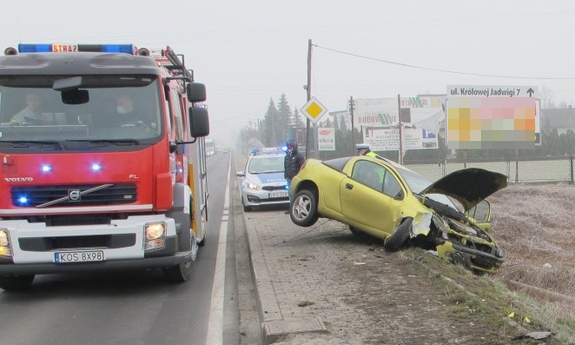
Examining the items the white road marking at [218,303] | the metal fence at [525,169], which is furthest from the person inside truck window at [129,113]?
the metal fence at [525,169]

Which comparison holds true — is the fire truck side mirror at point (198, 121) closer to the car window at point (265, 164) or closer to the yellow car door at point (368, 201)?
the yellow car door at point (368, 201)

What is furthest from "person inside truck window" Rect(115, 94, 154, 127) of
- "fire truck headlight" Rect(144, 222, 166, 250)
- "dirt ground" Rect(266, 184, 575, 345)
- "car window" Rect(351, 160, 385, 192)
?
"car window" Rect(351, 160, 385, 192)

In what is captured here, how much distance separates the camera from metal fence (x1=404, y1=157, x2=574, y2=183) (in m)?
24.9

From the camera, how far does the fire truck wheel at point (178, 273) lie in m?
7.60

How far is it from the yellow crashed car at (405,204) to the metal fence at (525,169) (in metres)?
13.8

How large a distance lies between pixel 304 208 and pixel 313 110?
7.30m

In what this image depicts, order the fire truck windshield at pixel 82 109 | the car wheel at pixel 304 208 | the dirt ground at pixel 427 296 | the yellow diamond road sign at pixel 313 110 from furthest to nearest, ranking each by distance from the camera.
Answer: the yellow diamond road sign at pixel 313 110 < the car wheel at pixel 304 208 < the fire truck windshield at pixel 82 109 < the dirt ground at pixel 427 296

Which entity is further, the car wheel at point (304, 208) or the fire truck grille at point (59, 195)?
the car wheel at point (304, 208)

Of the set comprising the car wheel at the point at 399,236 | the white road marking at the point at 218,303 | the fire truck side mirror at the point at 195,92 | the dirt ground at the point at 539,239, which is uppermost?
the fire truck side mirror at the point at 195,92

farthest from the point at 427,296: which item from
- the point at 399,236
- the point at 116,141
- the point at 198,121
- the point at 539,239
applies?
the point at 539,239

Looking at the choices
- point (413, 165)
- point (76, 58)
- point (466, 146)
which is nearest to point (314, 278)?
point (76, 58)

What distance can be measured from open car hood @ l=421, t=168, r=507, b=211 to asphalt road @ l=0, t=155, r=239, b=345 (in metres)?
3.34

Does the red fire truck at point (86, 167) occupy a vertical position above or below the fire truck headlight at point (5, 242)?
above

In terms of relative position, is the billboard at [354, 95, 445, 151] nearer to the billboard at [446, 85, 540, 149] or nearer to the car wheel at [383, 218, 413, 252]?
the billboard at [446, 85, 540, 149]
